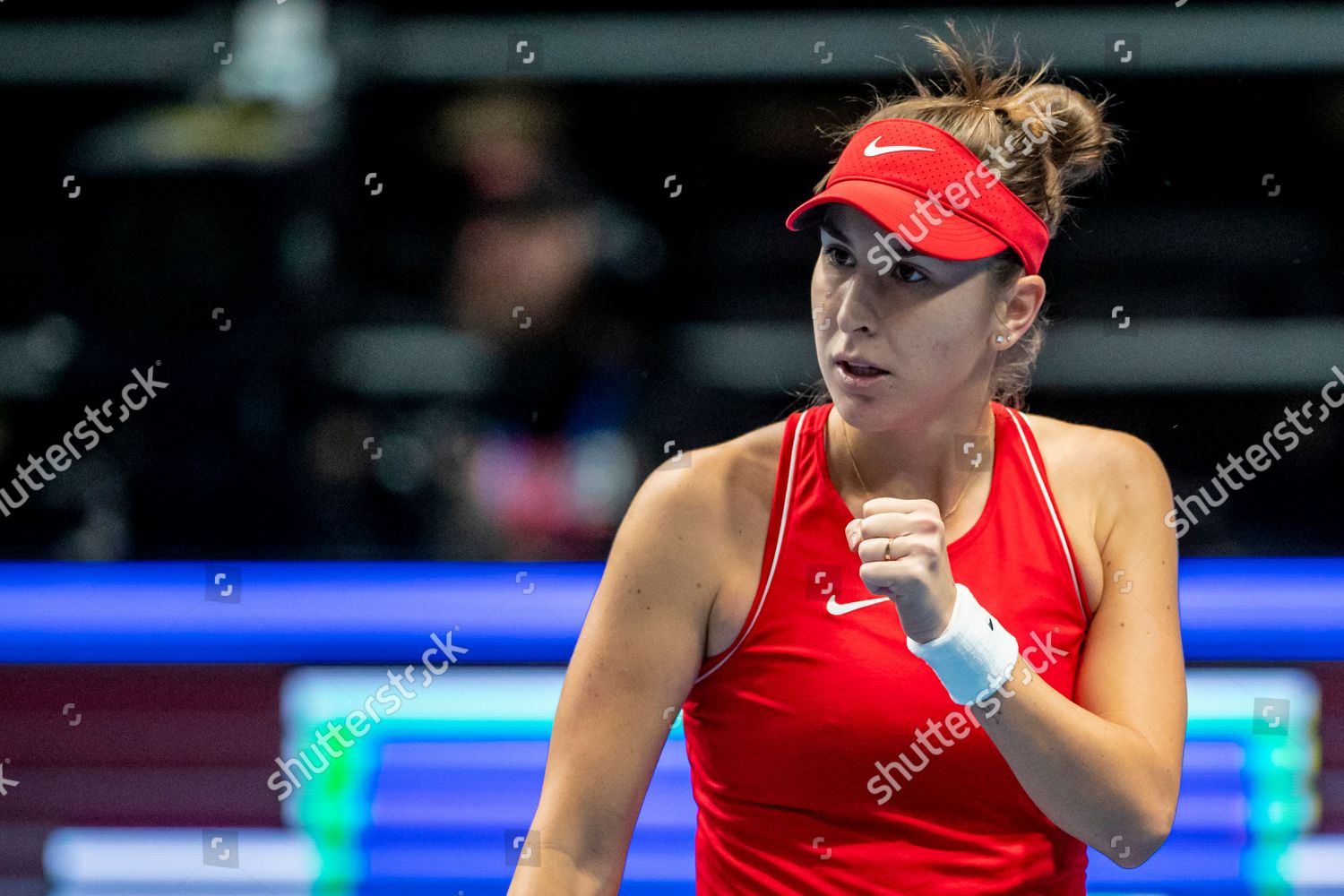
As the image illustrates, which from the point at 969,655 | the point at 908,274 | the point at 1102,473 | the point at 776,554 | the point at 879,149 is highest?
the point at 879,149

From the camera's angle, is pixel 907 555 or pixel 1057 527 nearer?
pixel 907 555

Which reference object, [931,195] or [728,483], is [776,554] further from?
[931,195]

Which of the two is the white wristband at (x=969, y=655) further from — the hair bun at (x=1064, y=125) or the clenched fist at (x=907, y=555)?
the hair bun at (x=1064, y=125)

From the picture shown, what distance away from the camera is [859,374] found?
3.87ft

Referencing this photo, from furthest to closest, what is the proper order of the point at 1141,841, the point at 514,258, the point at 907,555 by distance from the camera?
1. the point at 514,258
2. the point at 1141,841
3. the point at 907,555

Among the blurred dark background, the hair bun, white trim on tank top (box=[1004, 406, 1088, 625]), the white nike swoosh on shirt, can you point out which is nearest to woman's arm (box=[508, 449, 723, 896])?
the white nike swoosh on shirt

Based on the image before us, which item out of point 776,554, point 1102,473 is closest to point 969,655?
point 776,554

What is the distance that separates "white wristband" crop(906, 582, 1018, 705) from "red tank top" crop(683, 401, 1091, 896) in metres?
0.12

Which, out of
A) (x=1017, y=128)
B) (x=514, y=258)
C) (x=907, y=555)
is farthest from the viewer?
(x=514, y=258)

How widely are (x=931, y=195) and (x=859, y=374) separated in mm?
171

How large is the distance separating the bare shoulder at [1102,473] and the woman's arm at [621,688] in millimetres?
367

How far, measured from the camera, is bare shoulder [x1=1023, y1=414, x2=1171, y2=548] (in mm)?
1271

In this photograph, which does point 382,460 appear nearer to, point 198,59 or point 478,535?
point 478,535

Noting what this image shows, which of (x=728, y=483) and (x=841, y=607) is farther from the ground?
(x=728, y=483)
